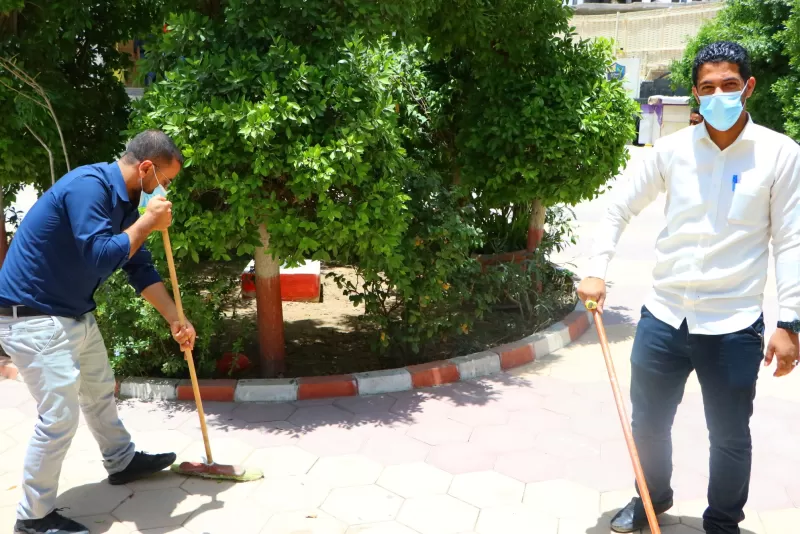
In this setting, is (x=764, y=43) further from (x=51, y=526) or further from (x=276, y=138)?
(x=51, y=526)

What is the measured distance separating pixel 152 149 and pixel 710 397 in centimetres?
267

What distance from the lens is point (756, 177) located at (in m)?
2.93

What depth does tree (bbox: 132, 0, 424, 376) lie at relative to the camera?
4.20 metres

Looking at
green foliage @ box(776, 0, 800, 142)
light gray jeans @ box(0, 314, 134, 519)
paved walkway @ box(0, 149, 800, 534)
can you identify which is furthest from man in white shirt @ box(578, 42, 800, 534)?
green foliage @ box(776, 0, 800, 142)

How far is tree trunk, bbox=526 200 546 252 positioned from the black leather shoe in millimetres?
3680

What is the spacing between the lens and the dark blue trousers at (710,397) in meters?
3.01

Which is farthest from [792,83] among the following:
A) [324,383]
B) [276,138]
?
[276,138]

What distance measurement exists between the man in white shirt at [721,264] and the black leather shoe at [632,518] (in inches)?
11.8

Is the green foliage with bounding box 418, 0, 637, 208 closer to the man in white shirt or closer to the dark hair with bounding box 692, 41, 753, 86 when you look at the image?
the man in white shirt

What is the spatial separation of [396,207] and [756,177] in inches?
84.1

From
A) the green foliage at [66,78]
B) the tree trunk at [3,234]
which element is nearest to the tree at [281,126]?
the green foliage at [66,78]

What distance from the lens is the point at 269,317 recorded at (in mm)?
5273

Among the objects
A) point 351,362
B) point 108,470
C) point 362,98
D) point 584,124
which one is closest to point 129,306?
point 108,470

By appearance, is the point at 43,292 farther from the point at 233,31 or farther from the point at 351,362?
the point at 351,362
